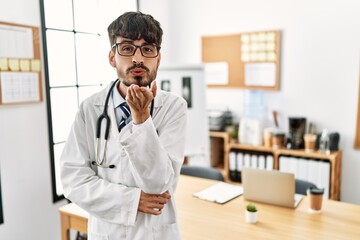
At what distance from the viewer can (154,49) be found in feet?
4.03

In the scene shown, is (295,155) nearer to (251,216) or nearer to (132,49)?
(251,216)

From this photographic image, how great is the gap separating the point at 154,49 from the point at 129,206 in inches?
22.5

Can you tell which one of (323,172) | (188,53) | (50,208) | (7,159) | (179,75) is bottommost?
(50,208)

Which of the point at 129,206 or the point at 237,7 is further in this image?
the point at 237,7

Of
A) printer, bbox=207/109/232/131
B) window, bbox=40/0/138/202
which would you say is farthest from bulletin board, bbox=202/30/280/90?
window, bbox=40/0/138/202

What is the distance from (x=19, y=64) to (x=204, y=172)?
1.61 meters

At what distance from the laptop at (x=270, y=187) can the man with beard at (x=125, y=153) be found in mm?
798

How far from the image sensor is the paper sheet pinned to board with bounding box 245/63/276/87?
345 cm

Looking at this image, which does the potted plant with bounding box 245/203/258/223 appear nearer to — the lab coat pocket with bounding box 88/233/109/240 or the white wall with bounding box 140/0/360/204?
the lab coat pocket with bounding box 88/233/109/240

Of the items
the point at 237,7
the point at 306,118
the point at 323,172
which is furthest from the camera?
the point at 237,7

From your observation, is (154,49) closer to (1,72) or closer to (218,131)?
(1,72)

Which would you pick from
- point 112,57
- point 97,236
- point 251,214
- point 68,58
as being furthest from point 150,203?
point 68,58

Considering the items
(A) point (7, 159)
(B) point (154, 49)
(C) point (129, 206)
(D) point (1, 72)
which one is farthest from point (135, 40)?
(A) point (7, 159)

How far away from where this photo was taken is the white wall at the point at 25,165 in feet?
7.93
